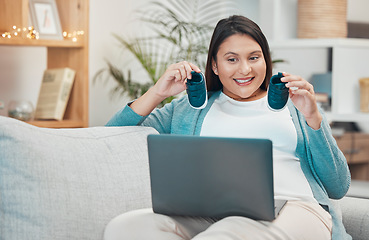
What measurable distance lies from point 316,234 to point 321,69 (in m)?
2.53

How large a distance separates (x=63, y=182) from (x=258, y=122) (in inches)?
26.6

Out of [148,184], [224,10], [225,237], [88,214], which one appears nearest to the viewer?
[225,237]

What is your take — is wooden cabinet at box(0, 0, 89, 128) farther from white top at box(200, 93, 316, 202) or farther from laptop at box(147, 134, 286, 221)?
laptop at box(147, 134, 286, 221)

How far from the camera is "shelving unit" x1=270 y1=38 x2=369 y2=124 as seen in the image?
3838 millimetres

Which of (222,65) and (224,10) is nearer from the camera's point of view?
(222,65)

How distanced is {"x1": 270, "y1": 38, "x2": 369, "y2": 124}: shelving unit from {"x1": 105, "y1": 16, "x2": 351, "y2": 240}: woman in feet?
6.57

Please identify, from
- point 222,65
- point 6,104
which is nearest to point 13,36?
point 6,104

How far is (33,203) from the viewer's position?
1.43 metres

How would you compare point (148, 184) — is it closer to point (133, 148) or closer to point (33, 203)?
point (133, 148)

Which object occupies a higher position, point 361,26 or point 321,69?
point 361,26

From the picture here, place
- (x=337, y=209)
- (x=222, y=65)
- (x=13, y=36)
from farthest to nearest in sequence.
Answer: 1. (x=13, y=36)
2. (x=222, y=65)
3. (x=337, y=209)

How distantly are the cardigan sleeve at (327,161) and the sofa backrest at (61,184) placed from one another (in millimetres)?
525

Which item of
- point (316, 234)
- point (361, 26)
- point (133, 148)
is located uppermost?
point (361, 26)

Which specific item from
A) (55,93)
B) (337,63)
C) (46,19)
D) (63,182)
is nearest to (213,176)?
(63,182)
